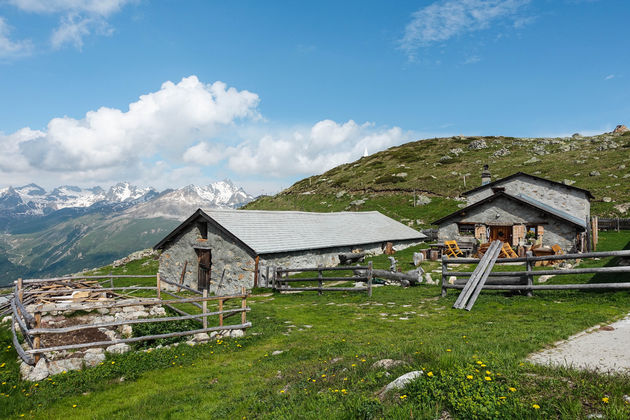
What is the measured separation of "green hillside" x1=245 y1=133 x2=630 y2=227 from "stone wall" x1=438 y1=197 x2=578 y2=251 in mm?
16683

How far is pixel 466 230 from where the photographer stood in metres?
34.4

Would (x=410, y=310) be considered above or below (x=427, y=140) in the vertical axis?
below

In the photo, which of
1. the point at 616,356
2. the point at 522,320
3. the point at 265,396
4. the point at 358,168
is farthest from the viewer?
the point at 358,168

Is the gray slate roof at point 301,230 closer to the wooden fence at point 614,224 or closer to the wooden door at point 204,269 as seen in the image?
the wooden door at point 204,269

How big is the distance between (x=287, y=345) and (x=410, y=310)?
5.59 metres

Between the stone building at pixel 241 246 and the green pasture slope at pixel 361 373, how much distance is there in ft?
35.3

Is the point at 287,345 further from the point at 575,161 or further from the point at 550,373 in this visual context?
the point at 575,161

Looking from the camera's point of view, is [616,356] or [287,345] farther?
[287,345]

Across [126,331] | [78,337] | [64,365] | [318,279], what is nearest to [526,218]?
[318,279]

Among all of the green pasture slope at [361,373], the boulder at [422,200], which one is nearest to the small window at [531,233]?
the green pasture slope at [361,373]

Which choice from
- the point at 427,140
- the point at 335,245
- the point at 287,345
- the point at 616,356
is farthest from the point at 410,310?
the point at 427,140

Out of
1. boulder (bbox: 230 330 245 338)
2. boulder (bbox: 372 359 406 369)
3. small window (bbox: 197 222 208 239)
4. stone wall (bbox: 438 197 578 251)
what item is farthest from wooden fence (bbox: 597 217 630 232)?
boulder (bbox: 372 359 406 369)

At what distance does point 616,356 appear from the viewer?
20.6 feet

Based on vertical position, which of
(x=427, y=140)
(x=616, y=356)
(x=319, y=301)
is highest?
(x=427, y=140)
